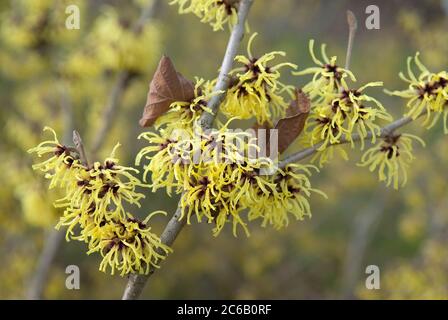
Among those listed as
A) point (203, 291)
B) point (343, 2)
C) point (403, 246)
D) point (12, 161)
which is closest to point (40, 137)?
point (12, 161)

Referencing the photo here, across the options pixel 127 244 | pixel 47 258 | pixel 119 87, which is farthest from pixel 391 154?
pixel 47 258

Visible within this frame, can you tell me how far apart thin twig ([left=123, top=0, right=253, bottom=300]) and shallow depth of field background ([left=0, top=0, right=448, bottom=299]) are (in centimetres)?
139

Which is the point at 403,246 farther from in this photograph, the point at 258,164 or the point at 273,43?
the point at 258,164

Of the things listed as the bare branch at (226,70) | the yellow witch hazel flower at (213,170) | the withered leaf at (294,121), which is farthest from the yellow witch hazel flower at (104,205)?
the withered leaf at (294,121)

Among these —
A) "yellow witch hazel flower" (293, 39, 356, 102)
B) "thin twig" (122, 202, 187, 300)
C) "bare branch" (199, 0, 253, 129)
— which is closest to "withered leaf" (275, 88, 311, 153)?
"yellow witch hazel flower" (293, 39, 356, 102)

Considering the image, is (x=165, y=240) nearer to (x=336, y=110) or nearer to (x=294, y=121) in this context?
(x=294, y=121)

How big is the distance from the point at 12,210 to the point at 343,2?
5.72m

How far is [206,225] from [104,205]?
347cm

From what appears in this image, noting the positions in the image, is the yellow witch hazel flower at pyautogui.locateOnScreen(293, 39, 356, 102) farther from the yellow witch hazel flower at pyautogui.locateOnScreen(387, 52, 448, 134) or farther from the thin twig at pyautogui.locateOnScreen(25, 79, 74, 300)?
the thin twig at pyautogui.locateOnScreen(25, 79, 74, 300)

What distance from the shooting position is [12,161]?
10.4ft

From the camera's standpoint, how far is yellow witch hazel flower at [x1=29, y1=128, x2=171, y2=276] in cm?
140

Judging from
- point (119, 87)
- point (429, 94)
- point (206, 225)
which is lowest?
point (429, 94)

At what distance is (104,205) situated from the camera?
1396 millimetres
